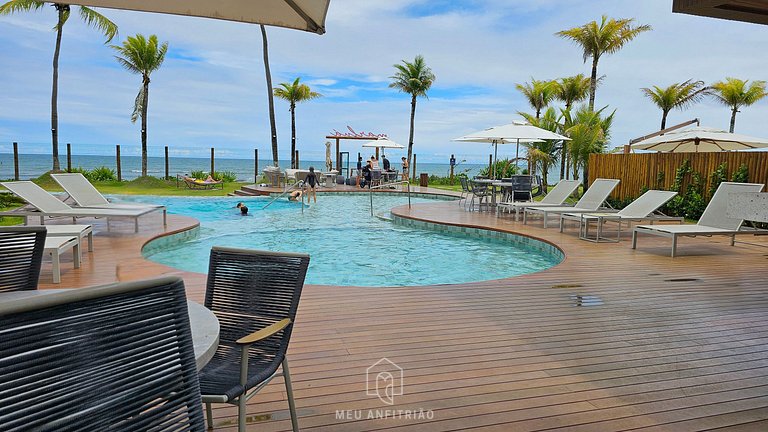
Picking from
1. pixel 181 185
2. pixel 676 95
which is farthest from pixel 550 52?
pixel 181 185

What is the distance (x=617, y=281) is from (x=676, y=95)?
25.5 meters

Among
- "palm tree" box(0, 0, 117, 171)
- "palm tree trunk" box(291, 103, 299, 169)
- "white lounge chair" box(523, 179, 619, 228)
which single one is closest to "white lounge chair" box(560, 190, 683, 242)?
"white lounge chair" box(523, 179, 619, 228)

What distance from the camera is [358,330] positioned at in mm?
3453

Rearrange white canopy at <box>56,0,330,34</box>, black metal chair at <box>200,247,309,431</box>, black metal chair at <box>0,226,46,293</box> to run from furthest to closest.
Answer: white canopy at <box>56,0,330,34</box>, black metal chair at <box>0,226,46,293</box>, black metal chair at <box>200,247,309,431</box>

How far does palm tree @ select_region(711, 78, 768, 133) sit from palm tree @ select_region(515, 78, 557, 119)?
32.7ft

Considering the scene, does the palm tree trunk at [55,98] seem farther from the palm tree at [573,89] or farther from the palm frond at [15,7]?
the palm tree at [573,89]

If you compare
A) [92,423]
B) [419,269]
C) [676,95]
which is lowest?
[419,269]

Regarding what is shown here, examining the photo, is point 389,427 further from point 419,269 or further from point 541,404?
point 419,269

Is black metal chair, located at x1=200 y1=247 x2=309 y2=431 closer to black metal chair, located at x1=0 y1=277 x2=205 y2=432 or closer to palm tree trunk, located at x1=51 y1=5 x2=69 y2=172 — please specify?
black metal chair, located at x1=0 y1=277 x2=205 y2=432

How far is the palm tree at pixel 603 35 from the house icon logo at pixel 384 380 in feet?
62.2

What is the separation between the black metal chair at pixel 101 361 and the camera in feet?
2.85

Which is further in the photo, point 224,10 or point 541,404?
point 224,10

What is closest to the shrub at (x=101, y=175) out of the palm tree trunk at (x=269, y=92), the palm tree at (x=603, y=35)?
the palm tree trunk at (x=269, y=92)

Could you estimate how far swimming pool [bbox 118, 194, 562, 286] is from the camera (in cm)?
691
